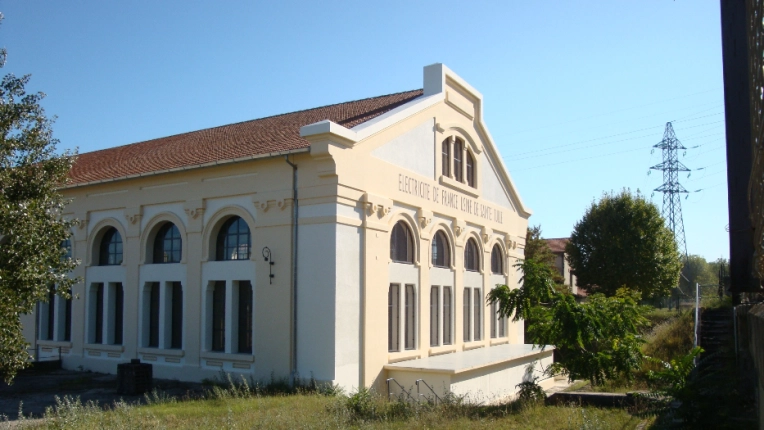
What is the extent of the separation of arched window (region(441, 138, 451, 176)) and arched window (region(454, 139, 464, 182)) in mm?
757

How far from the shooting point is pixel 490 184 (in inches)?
1085

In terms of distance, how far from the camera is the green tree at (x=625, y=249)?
43531 mm

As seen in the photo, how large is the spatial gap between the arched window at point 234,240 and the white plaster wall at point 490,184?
1057cm

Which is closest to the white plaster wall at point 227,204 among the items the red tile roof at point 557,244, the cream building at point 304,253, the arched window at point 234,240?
the cream building at point 304,253

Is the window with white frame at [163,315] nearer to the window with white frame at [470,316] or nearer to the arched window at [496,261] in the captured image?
the window with white frame at [470,316]

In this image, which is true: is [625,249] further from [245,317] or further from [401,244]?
[245,317]

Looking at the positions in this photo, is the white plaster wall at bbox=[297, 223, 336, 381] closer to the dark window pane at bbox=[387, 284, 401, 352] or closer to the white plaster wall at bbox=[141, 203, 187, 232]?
the dark window pane at bbox=[387, 284, 401, 352]

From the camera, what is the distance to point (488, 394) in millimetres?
21156

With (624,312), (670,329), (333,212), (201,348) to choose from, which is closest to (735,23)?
(624,312)

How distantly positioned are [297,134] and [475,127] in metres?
8.70

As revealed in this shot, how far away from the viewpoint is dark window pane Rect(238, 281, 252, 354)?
19.5m

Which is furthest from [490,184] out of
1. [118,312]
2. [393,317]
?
[118,312]

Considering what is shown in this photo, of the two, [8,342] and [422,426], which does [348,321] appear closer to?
[422,426]

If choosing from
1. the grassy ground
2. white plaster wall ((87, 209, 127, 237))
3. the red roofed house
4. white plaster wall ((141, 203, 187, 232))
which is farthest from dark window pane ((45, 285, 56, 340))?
the red roofed house
